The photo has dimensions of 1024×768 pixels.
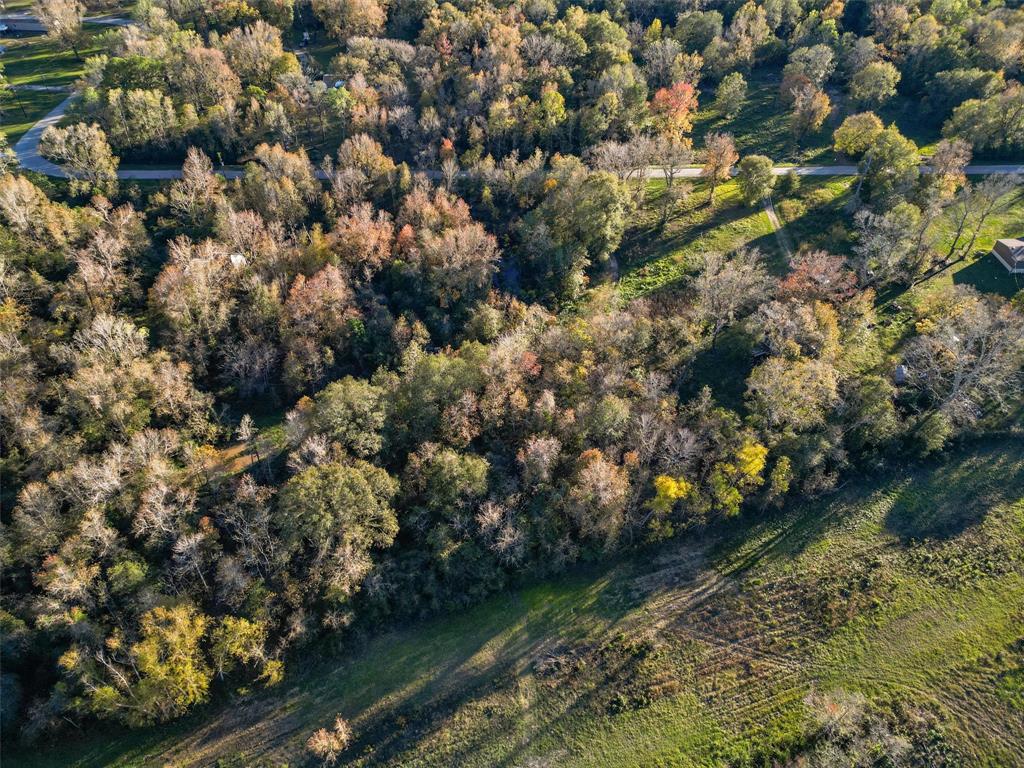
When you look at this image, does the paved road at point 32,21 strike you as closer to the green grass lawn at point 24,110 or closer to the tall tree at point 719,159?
the green grass lawn at point 24,110

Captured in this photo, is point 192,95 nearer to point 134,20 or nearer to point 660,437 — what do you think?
point 134,20

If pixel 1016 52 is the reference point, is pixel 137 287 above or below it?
below

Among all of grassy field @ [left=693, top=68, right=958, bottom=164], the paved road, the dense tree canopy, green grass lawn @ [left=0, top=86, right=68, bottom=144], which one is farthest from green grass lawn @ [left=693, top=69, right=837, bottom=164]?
the paved road

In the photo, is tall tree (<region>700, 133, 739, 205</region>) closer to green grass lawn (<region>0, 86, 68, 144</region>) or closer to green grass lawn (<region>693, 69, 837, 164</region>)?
green grass lawn (<region>693, 69, 837, 164</region>)

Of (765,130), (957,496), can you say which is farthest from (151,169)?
(957,496)

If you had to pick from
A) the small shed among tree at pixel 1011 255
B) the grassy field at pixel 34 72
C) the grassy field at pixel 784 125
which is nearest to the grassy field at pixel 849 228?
the small shed among tree at pixel 1011 255

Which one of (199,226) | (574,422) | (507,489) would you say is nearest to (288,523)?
(507,489)

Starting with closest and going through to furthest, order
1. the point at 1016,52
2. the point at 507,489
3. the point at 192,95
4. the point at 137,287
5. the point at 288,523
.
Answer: the point at 288,523 → the point at 507,489 → the point at 137,287 → the point at 192,95 → the point at 1016,52
